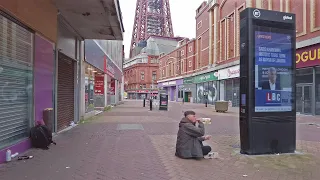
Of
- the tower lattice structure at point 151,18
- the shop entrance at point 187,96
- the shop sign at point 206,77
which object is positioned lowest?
the shop entrance at point 187,96

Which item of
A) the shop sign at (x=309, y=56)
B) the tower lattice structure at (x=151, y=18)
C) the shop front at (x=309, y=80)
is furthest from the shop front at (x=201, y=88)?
the tower lattice structure at (x=151, y=18)

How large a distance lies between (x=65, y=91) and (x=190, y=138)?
693cm

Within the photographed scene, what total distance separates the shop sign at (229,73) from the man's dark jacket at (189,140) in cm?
2691

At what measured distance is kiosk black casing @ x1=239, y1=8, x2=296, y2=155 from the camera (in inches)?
280

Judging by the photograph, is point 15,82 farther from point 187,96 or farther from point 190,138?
point 187,96

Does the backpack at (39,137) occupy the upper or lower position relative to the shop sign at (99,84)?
lower

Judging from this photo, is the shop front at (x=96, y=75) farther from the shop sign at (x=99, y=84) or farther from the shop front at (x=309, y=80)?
the shop front at (x=309, y=80)

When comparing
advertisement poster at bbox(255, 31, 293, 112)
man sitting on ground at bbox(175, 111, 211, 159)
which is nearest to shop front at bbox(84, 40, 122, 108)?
man sitting on ground at bbox(175, 111, 211, 159)

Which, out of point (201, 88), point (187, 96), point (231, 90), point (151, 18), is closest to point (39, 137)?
point (231, 90)

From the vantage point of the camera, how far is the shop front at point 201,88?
42.2 m

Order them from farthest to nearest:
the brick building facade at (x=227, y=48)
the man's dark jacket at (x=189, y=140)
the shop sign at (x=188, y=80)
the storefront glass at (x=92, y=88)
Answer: the shop sign at (x=188, y=80) < the brick building facade at (x=227, y=48) < the storefront glass at (x=92, y=88) < the man's dark jacket at (x=189, y=140)

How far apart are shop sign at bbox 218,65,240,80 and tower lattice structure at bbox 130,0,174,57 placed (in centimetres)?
9574

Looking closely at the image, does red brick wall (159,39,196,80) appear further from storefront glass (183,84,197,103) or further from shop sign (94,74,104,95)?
shop sign (94,74,104,95)

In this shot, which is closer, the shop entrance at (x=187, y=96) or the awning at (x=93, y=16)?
the awning at (x=93, y=16)
